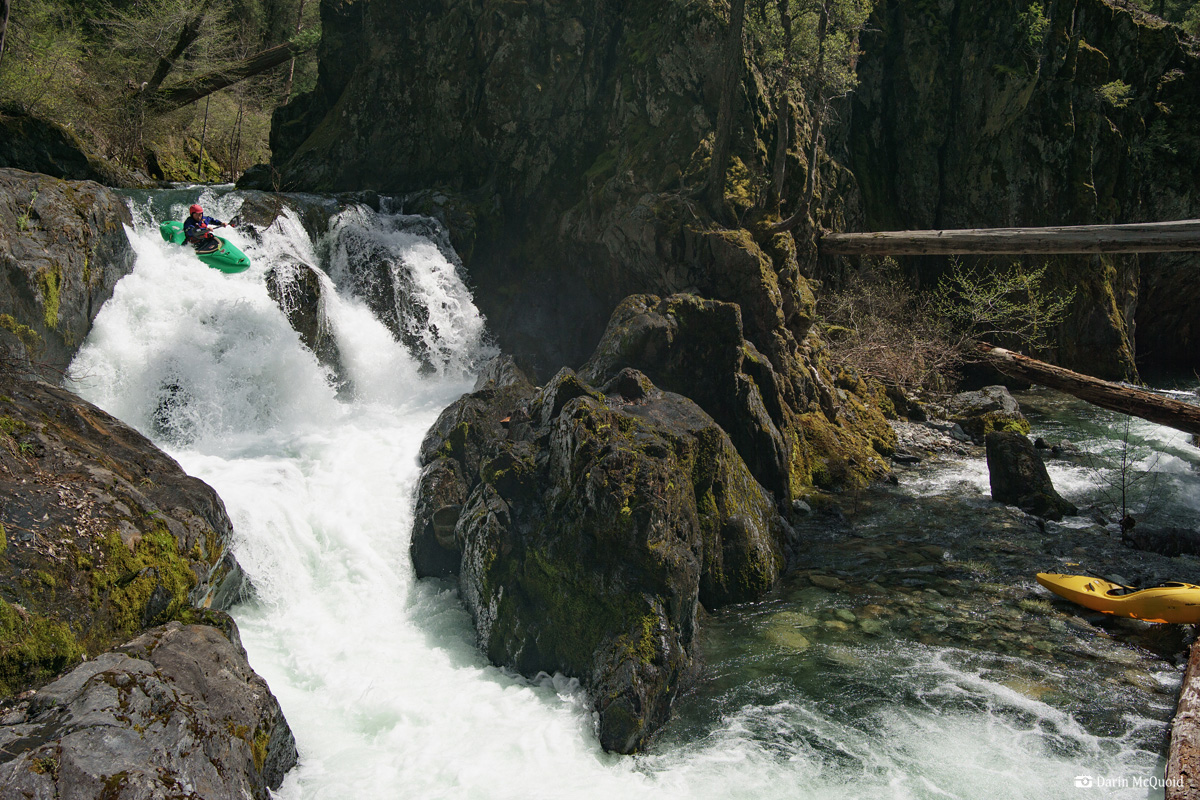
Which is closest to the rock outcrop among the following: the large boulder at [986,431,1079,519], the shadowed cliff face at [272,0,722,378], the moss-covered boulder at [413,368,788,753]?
the shadowed cliff face at [272,0,722,378]

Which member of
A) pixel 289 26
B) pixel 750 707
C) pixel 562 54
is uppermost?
pixel 289 26

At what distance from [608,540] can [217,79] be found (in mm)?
20945

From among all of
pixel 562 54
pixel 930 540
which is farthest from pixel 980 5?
pixel 930 540

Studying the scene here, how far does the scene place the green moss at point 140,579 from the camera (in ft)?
15.2

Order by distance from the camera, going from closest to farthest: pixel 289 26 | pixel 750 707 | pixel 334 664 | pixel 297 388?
pixel 750 707, pixel 334 664, pixel 297 388, pixel 289 26

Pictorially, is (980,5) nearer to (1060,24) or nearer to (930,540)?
(1060,24)

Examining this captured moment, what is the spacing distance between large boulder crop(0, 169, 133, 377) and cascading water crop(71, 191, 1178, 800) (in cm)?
37

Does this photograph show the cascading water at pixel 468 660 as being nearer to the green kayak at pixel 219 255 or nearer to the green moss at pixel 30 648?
the green kayak at pixel 219 255

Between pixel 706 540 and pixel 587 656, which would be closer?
pixel 587 656

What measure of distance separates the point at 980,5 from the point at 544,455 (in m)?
16.5

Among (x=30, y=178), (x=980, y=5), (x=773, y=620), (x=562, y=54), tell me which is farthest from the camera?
(x=980, y=5)

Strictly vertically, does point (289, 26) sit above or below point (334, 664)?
above

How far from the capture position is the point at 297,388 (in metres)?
11.2

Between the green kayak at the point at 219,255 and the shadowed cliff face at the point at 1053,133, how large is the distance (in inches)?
573
